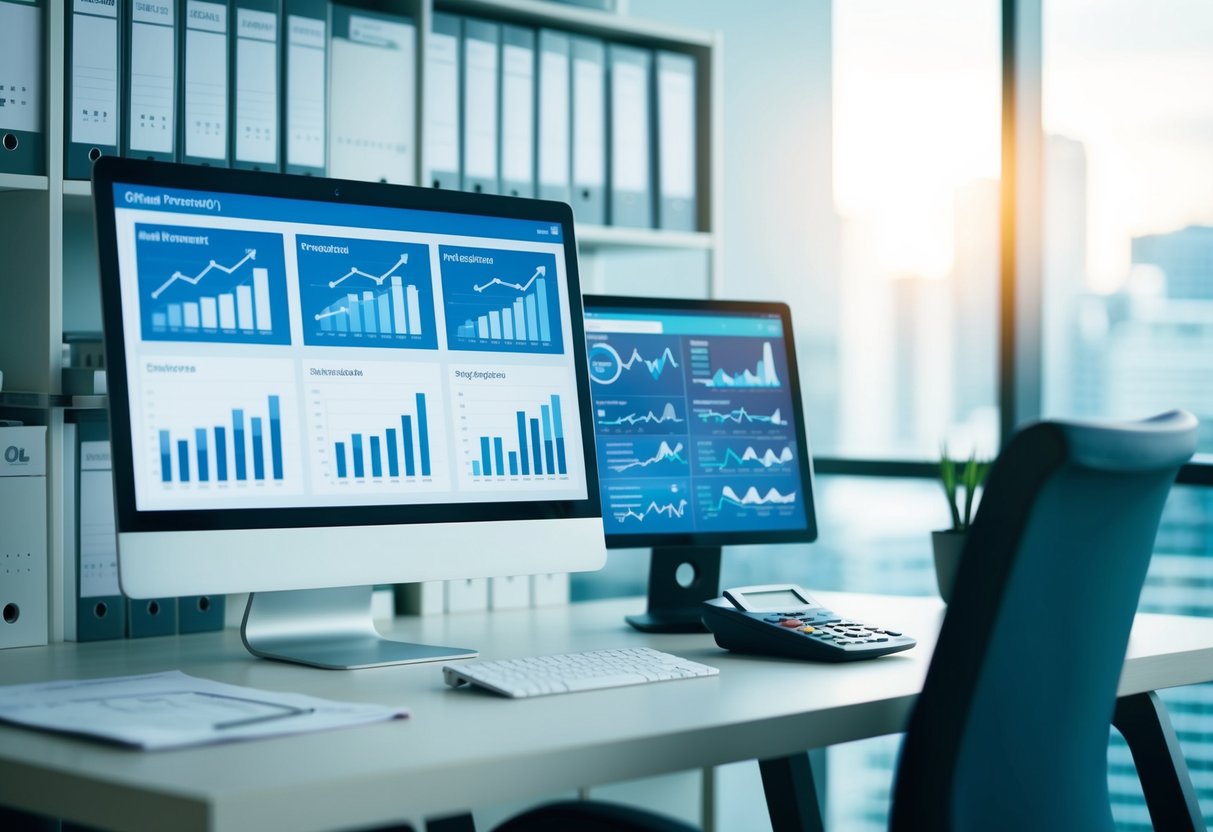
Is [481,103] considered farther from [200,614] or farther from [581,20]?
[200,614]

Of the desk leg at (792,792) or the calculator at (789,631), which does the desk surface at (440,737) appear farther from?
the desk leg at (792,792)

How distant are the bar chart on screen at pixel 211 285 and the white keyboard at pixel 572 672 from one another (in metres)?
0.42

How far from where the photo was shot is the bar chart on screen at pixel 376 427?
4.87 ft

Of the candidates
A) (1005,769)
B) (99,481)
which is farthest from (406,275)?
(1005,769)

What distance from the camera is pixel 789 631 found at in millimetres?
1523

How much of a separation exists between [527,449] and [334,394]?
0.25m

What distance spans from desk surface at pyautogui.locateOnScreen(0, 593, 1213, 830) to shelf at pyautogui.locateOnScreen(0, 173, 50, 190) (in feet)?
1.91

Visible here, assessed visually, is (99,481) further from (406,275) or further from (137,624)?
(406,275)

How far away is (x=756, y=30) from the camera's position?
307 cm

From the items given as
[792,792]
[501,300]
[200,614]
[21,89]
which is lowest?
[792,792]

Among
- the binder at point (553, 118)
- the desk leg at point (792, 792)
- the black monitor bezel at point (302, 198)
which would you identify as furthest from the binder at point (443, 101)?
the desk leg at point (792, 792)

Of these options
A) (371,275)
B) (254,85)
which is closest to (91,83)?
(254,85)

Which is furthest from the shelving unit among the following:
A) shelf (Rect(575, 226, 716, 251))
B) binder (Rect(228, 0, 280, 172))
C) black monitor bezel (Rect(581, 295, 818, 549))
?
black monitor bezel (Rect(581, 295, 818, 549))

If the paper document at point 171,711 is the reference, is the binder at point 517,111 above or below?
above
